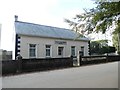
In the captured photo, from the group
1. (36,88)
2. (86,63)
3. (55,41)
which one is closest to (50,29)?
(55,41)

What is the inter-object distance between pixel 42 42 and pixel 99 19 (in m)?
18.1

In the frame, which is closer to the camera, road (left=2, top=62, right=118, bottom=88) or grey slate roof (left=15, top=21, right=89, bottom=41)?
road (left=2, top=62, right=118, bottom=88)

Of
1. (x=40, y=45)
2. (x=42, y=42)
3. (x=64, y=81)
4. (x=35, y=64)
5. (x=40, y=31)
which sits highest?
(x=40, y=31)

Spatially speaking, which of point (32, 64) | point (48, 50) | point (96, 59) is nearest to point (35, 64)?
point (32, 64)

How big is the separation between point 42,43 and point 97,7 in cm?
1803

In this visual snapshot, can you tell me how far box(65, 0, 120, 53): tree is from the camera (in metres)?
9.56

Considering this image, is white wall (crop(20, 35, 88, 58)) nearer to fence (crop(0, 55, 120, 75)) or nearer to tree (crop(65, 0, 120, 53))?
fence (crop(0, 55, 120, 75))

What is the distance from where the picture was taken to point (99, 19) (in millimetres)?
10180

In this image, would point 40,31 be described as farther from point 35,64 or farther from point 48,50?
point 35,64

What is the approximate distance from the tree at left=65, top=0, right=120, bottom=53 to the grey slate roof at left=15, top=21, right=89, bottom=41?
13.9 meters

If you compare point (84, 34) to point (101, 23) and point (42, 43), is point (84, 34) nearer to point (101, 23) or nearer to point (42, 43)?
point (101, 23)

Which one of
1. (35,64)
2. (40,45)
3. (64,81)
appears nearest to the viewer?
(64,81)

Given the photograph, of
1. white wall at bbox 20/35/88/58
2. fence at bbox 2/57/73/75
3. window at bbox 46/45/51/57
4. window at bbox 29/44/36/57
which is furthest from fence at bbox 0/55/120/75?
window at bbox 29/44/36/57

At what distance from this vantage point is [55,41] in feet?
97.2
